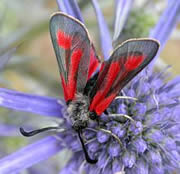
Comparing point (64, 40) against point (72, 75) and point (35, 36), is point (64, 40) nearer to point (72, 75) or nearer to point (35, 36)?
point (72, 75)

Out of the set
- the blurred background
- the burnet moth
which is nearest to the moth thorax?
the burnet moth

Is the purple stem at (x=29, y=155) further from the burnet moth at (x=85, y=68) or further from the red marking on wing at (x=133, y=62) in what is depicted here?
the red marking on wing at (x=133, y=62)

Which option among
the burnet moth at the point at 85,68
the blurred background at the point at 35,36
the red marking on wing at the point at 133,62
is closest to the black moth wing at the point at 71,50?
the burnet moth at the point at 85,68

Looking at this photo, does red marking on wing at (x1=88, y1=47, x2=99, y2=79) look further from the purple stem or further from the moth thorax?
the purple stem

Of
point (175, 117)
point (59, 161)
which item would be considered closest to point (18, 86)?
point (59, 161)

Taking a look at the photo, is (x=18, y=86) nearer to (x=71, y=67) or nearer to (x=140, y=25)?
(x=140, y=25)
